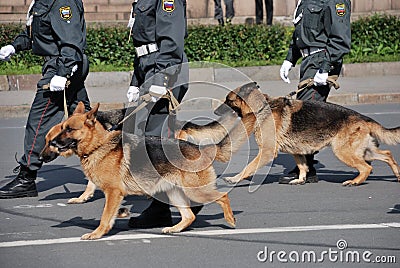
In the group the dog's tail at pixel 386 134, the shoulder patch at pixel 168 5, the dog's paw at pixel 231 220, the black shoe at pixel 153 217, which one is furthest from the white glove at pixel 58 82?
the dog's tail at pixel 386 134

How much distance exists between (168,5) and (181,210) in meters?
1.59

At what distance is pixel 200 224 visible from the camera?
6.31 meters

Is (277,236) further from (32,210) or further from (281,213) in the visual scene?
(32,210)

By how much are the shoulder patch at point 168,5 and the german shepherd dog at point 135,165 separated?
100 cm

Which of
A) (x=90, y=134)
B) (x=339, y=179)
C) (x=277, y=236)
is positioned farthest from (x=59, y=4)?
(x=339, y=179)

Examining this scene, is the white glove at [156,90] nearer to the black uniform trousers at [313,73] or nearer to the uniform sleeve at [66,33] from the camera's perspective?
the uniform sleeve at [66,33]

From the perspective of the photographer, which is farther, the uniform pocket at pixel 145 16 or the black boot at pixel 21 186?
the black boot at pixel 21 186

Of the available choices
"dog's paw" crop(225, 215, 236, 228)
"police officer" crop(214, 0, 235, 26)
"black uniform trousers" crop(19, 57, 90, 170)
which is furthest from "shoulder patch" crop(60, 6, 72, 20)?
"police officer" crop(214, 0, 235, 26)

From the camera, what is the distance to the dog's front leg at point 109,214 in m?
5.79

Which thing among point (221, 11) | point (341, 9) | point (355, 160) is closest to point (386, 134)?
point (355, 160)

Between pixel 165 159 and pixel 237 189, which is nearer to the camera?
pixel 165 159

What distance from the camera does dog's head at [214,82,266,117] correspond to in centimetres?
766

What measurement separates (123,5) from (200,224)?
602 inches

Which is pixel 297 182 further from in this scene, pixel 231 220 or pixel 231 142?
pixel 231 220
